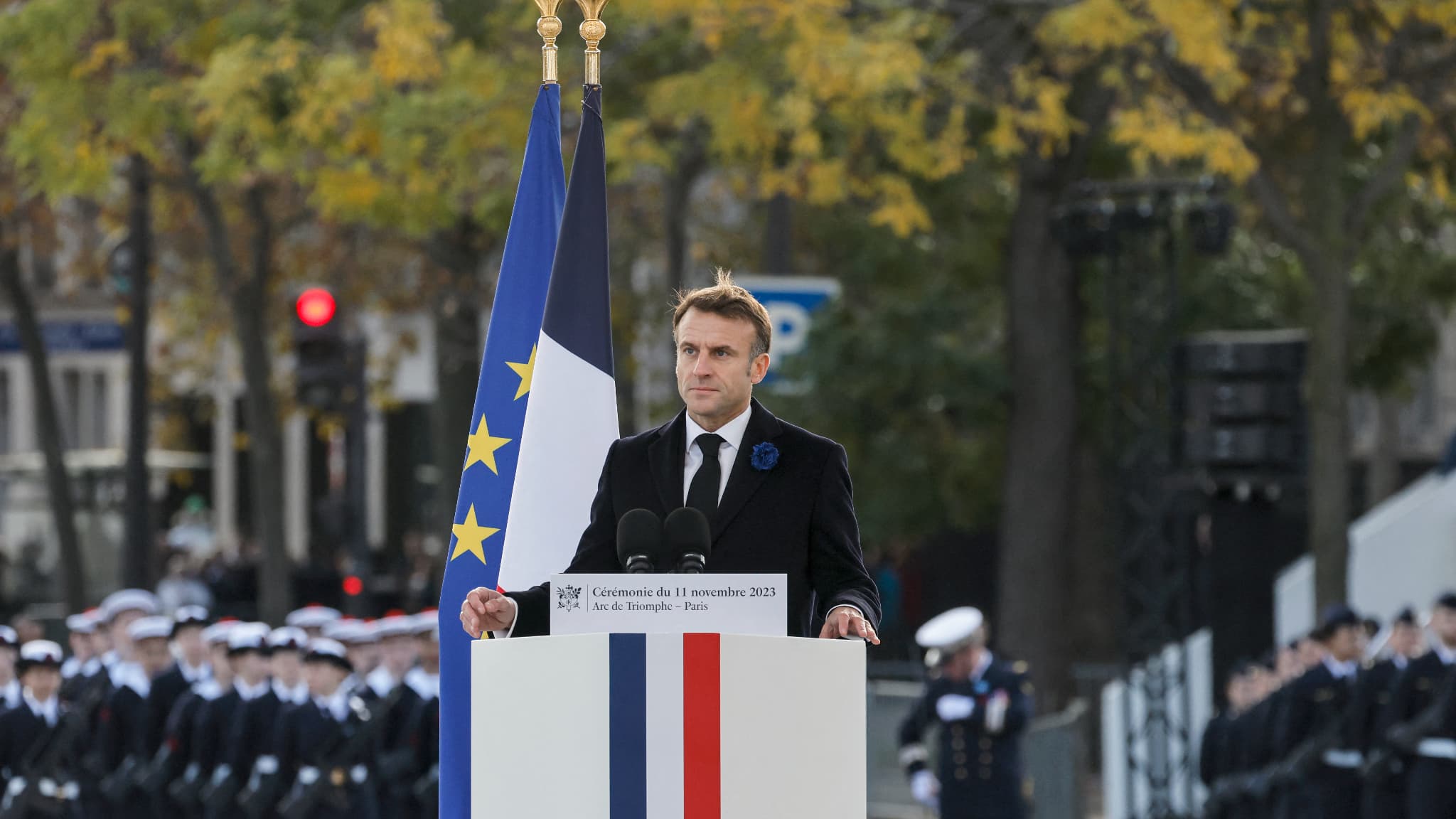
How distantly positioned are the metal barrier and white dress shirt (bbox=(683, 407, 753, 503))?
10983mm

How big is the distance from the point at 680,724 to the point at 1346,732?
10422 mm

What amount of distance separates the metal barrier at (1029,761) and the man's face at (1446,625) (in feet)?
10.8

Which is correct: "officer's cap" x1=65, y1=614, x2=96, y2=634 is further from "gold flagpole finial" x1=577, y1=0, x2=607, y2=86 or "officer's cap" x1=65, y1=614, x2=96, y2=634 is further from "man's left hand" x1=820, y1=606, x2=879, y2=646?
"man's left hand" x1=820, y1=606, x2=879, y2=646

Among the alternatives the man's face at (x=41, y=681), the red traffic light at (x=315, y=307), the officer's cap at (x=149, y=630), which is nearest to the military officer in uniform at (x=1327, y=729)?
the red traffic light at (x=315, y=307)

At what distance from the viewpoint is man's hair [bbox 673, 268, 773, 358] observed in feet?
18.4

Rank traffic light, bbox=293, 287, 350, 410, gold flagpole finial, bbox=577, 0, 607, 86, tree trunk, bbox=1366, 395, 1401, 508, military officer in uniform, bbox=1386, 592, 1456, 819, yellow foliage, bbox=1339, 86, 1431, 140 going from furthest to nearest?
tree trunk, bbox=1366, 395, 1401, 508 → traffic light, bbox=293, 287, 350, 410 → yellow foliage, bbox=1339, 86, 1431, 140 → military officer in uniform, bbox=1386, 592, 1456, 819 → gold flagpole finial, bbox=577, 0, 607, 86

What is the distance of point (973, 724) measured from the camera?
15594 millimetres

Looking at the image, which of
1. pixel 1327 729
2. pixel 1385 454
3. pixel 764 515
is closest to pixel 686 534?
pixel 764 515

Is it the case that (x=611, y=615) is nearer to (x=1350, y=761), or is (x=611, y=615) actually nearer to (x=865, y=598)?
(x=865, y=598)

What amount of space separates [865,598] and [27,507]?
34703 mm

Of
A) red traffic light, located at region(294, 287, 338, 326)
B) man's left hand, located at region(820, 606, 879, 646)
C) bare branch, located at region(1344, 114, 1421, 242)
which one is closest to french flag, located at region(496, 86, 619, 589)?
man's left hand, located at region(820, 606, 879, 646)

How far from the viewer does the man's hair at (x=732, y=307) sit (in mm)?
5617

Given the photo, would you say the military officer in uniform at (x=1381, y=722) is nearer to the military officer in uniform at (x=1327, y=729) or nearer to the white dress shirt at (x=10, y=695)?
the military officer in uniform at (x=1327, y=729)

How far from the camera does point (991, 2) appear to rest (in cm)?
1633
